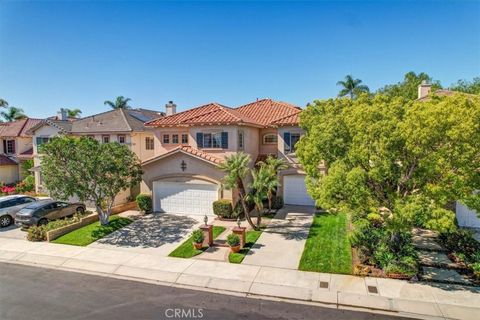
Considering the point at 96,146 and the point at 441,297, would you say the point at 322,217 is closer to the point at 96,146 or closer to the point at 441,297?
the point at 441,297

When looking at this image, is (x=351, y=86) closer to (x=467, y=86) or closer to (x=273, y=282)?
(x=467, y=86)

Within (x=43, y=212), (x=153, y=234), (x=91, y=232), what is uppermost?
(x=43, y=212)

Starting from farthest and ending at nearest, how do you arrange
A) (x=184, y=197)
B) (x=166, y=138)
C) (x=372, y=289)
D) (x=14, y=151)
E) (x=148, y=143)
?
1. (x=14, y=151)
2. (x=148, y=143)
3. (x=166, y=138)
4. (x=184, y=197)
5. (x=372, y=289)

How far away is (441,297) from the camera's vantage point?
10.8 metres

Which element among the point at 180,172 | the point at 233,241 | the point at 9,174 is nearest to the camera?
the point at 233,241

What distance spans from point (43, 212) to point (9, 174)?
62.7 ft

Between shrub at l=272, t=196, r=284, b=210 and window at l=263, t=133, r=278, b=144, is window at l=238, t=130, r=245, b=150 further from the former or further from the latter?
shrub at l=272, t=196, r=284, b=210

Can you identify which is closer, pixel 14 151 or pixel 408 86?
pixel 14 151

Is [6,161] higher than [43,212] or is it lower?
higher

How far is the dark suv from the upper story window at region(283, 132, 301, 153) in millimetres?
14829

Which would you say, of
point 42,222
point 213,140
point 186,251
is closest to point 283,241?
point 186,251

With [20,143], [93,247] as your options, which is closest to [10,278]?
[93,247]

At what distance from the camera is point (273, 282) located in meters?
12.1

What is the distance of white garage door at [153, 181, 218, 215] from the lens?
68.9ft
